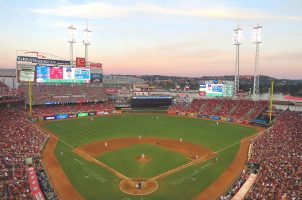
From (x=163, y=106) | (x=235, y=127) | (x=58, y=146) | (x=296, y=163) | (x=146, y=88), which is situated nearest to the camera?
(x=296, y=163)

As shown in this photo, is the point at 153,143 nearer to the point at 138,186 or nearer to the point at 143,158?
the point at 143,158

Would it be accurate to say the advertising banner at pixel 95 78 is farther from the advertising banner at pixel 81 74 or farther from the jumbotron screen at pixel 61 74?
the advertising banner at pixel 81 74

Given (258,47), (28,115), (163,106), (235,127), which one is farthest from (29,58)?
(258,47)

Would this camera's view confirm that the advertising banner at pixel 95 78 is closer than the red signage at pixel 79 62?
No

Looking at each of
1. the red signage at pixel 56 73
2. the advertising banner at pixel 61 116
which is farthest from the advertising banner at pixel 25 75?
the advertising banner at pixel 61 116

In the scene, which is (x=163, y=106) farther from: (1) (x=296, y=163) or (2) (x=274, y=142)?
(1) (x=296, y=163)

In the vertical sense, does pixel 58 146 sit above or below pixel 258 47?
below

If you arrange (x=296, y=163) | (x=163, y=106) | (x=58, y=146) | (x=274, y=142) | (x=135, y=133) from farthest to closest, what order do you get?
(x=163, y=106) → (x=135, y=133) → (x=58, y=146) → (x=274, y=142) → (x=296, y=163)
